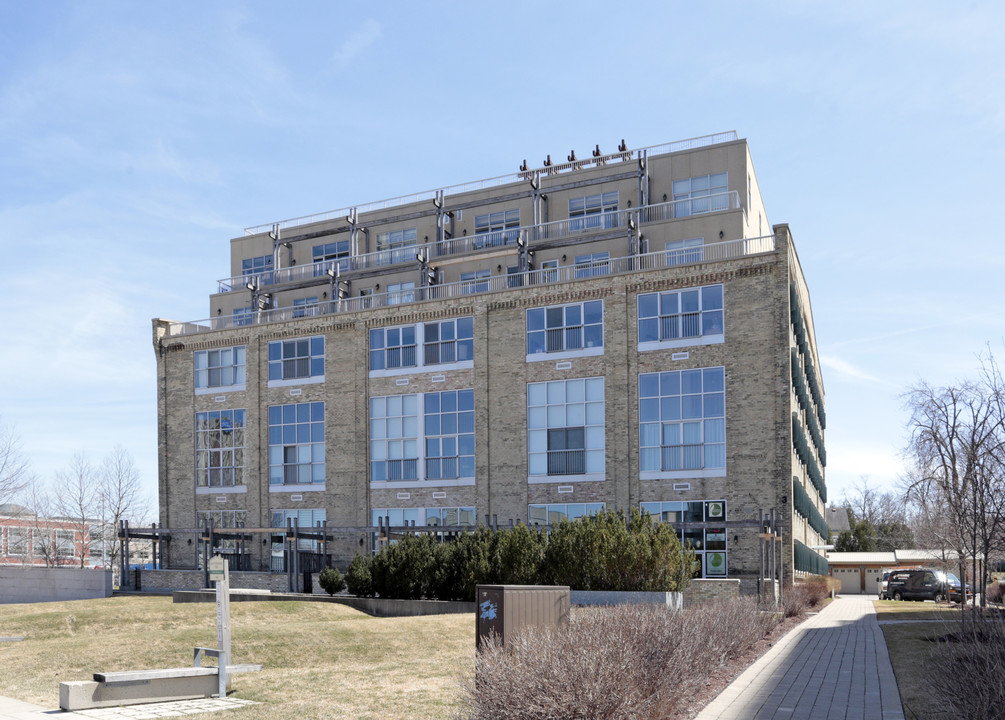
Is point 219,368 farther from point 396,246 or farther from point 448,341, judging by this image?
point 448,341

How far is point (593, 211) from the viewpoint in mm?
50375

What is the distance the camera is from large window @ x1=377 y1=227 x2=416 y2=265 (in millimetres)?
53875

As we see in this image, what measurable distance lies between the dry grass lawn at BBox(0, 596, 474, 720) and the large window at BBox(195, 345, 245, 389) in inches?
1028

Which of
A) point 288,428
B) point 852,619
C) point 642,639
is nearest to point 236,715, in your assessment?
point 642,639

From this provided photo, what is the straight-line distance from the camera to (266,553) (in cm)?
4894

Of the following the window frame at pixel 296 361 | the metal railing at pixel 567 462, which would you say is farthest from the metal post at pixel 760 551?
the window frame at pixel 296 361

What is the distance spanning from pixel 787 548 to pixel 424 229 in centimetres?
2706

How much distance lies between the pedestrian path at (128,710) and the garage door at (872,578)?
71.4 meters

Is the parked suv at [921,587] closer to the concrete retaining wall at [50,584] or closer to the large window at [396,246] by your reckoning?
the large window at [396,246]

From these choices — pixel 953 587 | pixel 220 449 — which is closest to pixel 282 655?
pixel 220 449

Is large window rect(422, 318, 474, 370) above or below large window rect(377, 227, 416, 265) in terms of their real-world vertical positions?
below

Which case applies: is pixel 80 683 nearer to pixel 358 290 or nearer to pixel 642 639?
pixel 642 639

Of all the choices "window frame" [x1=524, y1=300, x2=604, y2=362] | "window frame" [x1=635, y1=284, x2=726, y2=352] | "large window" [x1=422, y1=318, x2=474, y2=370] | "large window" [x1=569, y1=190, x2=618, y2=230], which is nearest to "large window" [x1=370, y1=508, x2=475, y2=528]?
"large window" [x1=422, y1=318, x2=474, y2=370]

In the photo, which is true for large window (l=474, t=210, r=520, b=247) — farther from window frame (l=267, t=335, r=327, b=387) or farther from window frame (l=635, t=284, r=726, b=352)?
window frame (l=635, t=284, r=726, b=352)
